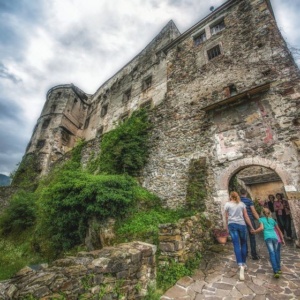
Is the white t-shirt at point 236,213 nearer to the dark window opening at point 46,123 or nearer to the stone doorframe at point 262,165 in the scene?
the stone doorframe at point 262,165

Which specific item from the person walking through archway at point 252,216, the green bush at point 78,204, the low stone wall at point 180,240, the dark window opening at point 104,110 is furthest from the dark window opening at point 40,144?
the person walking through archway at point 252,216

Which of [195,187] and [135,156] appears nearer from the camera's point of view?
[195,187]

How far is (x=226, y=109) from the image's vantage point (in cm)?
780

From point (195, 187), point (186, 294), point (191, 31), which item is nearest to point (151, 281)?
point (186, 294)

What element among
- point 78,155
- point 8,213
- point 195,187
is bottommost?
point 8,213

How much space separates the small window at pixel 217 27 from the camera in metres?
10.5

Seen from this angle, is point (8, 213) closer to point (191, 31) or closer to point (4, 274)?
point (4, 274)

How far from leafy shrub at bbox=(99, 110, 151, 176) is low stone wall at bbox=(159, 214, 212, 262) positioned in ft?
15.0

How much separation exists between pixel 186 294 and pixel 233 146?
544cm

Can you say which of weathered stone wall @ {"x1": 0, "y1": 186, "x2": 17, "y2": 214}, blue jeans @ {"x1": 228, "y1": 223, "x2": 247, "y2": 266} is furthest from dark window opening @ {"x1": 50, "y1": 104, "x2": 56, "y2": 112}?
blue jeans @ {"x1": 228, "y1": 223, "x2": 247, "y2": 266}

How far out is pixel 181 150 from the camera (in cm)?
851

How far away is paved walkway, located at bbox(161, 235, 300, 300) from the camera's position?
3.09 m

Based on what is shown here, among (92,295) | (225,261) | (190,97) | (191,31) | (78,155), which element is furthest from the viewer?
(78,155)

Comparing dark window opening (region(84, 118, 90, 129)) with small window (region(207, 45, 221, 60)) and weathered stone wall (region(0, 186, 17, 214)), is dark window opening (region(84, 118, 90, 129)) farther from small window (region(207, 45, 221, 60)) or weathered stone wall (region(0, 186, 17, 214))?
small window (region(207, 45, 221, 60))
